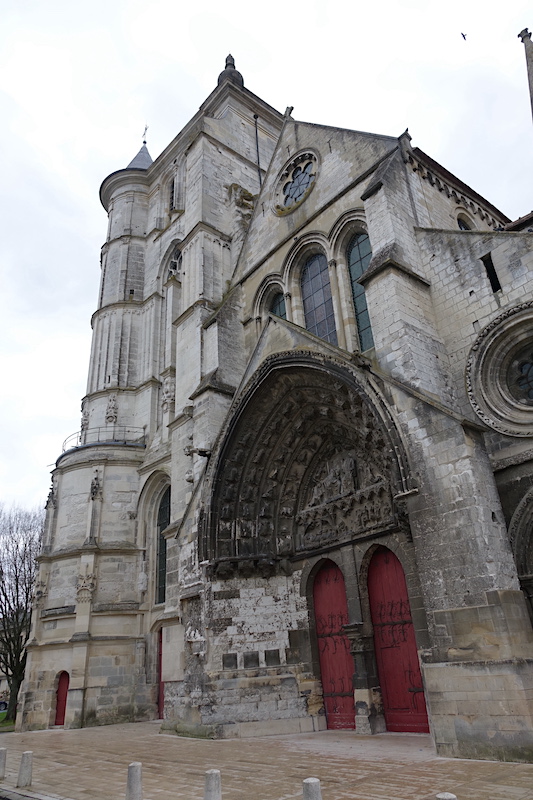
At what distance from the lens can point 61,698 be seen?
541 inches

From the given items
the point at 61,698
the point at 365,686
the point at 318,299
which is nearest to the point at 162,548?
the point at 61,698

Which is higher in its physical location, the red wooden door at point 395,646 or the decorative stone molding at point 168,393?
the decorative stone molding at point 168,393

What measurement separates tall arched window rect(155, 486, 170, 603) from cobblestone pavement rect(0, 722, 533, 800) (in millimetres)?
5479

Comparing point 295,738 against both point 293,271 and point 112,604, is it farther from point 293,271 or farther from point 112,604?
point 293,271

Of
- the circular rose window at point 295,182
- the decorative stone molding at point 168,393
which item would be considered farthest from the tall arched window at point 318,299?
the decorative stone molding at point 168,393

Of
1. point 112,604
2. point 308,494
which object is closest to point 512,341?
point 308,494

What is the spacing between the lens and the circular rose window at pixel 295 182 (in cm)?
1312

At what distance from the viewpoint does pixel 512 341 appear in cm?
805

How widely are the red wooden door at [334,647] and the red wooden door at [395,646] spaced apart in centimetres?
77

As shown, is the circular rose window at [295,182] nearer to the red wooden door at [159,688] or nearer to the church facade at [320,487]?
the church facade at [320,487]

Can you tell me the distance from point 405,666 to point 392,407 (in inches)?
160

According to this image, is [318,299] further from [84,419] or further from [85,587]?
[84,419]

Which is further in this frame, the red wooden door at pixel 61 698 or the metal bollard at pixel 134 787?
the red wooden door at pixel 61 698

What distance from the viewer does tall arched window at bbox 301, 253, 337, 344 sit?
11.5m
